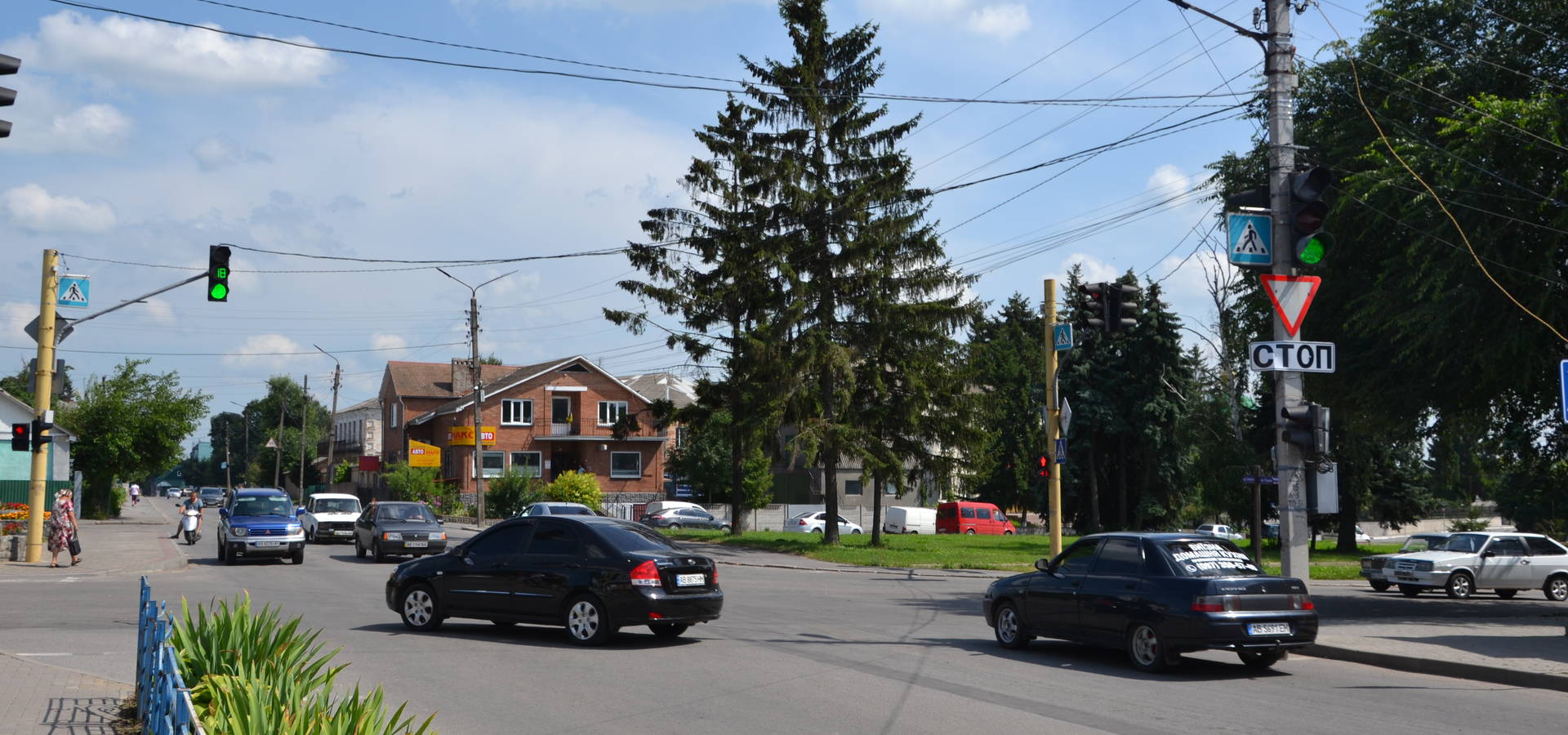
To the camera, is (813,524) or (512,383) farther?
(512,383)

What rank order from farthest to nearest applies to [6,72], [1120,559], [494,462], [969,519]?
[494,462] → [969,519] → [1120,559] → [6,72]

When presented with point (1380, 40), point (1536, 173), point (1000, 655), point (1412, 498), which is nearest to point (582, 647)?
point (1000, 655)

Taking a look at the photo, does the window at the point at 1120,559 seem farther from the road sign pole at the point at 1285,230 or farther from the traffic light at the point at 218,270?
the traffic light at the point at 218,270

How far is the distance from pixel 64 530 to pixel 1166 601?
25.0 metres

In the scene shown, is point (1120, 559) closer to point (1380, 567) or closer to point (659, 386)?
point (1380, 567)

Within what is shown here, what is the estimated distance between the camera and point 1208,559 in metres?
12.7

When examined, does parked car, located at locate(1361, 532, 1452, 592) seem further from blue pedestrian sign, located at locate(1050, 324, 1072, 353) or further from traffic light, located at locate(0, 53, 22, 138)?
traffic light, located at locate(0, 53, 22, 138)

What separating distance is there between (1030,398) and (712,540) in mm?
30883

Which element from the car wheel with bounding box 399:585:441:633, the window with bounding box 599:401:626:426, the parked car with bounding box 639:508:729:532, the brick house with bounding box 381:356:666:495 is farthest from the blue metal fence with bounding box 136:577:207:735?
the window with bounding box 599:401:626:426

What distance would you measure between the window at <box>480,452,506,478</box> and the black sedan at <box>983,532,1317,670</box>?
6220 cm

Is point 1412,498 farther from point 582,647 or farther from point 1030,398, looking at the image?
point 582,647

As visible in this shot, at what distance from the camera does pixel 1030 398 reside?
6994cm

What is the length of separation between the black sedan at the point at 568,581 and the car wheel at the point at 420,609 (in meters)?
0.01

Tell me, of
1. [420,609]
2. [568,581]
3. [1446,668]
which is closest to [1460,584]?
[1446,668]
